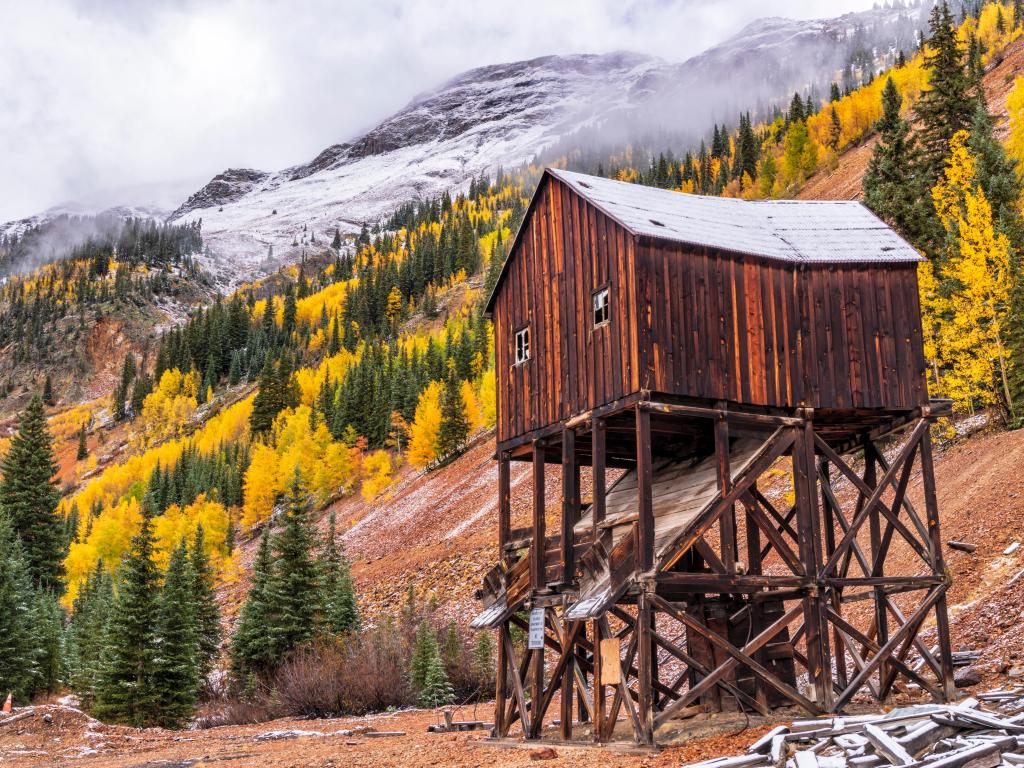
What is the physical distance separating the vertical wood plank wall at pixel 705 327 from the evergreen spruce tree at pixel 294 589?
21555 mm

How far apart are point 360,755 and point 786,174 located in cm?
10018

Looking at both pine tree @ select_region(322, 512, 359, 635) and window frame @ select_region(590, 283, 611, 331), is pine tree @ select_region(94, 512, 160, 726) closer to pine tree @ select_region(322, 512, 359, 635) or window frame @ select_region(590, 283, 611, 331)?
pine tree @ select_region(322, 512, 359, 635)

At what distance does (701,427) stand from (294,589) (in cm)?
2508

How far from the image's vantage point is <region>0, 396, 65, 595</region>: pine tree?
69875 millimetres

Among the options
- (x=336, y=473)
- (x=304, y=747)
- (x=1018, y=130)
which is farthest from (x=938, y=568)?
(x=336, y=473)

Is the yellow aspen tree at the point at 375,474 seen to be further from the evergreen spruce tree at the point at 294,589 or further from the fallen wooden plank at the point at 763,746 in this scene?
the fallen wooden plank at the point at 763,746

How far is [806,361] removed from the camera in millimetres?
19156

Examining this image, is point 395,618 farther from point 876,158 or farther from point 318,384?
point 318,384

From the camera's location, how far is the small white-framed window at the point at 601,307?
61.9 ft

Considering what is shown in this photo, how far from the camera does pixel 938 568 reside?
63.7ft

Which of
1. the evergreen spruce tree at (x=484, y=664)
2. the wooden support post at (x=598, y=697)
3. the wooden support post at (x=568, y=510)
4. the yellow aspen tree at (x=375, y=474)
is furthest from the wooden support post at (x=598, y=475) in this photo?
the yellow aspen tree at (x=375, y=474)

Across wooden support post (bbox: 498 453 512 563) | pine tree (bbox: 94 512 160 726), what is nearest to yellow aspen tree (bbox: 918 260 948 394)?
wooden support post (bbox: 498 453 512 563)

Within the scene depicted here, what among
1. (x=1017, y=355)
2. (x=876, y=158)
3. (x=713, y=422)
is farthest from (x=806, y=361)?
(x=876, y=158)

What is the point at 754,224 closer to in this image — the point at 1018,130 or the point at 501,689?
the point at 501,689
